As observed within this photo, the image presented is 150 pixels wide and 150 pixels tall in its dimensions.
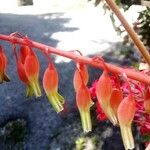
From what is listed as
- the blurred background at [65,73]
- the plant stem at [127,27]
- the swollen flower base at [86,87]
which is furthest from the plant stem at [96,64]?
the blurred background at [65,73]

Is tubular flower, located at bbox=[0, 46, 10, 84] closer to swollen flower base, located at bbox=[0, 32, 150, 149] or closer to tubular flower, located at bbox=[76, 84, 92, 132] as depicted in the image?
swollen flower base, located at bbox=[0, 32, 150, 149]

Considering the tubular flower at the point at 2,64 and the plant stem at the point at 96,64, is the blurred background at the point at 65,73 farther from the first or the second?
the plant stem at the point at 96,64

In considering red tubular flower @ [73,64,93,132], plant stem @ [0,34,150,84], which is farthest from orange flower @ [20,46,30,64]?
red tubular flower @ [73,64,93,132]

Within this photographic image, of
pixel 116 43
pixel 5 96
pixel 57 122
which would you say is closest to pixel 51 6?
pixel 116 43

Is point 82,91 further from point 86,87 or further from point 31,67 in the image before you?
point 31,67

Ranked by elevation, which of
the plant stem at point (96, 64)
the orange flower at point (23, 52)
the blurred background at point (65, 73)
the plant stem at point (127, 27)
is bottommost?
the blurred background at point (65, 73)
